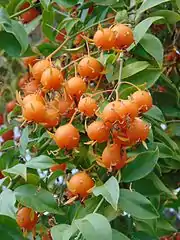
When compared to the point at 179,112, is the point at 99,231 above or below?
above

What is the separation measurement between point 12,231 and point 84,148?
0.14m

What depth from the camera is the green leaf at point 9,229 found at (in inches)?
31.4

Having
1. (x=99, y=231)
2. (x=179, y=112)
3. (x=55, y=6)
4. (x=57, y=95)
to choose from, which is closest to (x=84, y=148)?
(x=57, y=95)

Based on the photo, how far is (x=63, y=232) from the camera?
748mm

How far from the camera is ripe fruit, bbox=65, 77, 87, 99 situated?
832 millimetres

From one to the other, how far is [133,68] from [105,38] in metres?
0.06

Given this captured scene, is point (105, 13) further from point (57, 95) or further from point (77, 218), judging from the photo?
point (77, 218)

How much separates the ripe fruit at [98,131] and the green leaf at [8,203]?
0.40ft

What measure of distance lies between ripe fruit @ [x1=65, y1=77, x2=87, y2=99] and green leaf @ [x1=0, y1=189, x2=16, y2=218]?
15cm

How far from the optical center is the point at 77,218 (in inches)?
30.8

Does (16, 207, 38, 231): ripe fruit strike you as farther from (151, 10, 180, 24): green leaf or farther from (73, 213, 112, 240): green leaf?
(151, 10, 180, 24): green leaf

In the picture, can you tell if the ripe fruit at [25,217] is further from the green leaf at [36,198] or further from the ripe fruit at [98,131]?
the ripe fruit at [98,131]

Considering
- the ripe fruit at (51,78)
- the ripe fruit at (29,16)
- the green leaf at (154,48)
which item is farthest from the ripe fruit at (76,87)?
the ripe fruit at (29,16)

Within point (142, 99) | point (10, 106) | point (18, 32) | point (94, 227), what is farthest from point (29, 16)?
point (94, 227)
